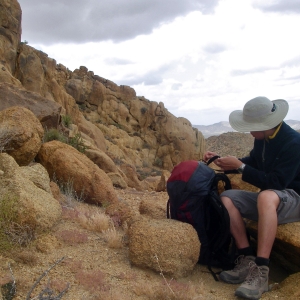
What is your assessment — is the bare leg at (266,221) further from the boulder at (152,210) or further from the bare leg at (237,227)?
the boulder at (152,210)

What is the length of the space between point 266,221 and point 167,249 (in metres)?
0.95

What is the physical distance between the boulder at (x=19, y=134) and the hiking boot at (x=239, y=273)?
309 centimetres

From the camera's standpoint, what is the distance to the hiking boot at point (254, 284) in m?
3.41

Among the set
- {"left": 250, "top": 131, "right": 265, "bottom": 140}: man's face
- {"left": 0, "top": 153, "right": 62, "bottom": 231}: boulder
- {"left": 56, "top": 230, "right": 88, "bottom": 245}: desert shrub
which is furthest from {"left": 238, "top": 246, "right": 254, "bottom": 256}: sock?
{"left": 0, "top": 153, "right": 62, "bottom": 231}: boulder

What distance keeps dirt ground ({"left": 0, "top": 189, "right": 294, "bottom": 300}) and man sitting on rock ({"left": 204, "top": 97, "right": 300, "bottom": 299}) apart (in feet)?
0.76

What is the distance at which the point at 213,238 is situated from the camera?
4.13m

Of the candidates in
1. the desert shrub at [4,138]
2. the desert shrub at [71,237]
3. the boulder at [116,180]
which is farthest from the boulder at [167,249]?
the boulder at [116,180]

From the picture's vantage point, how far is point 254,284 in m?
3.48

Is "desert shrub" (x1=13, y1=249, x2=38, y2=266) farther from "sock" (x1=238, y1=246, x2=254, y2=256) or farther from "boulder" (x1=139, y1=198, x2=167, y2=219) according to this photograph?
"sock" (x1=238, y1=246, x2=254, y2=256)

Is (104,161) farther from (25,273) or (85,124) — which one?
(85,124)

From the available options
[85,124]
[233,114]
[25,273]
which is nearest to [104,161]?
[233,114]

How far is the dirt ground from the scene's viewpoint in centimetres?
318

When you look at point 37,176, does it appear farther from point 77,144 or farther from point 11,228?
point 77,144

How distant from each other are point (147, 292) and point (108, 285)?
0.34m
